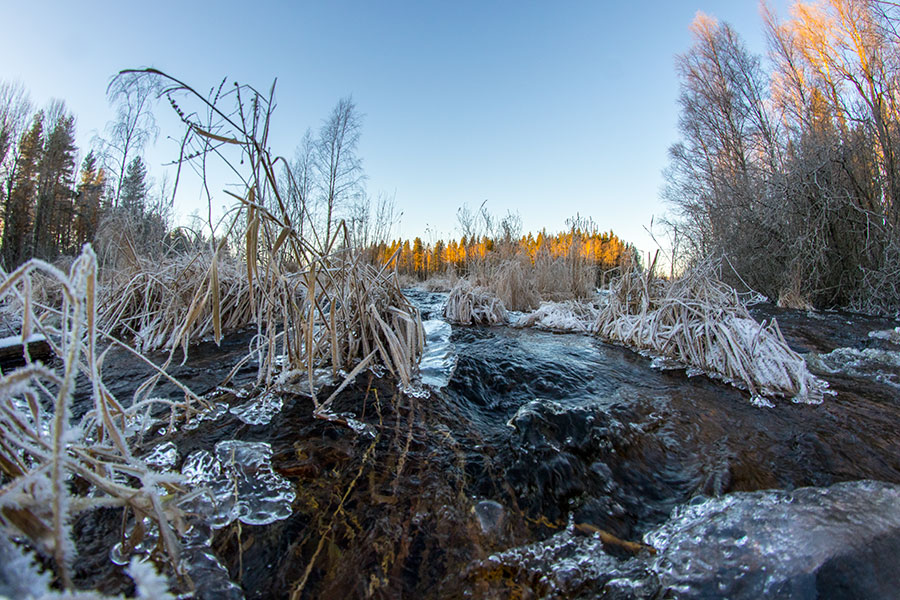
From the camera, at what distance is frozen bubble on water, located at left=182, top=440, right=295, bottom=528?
2.60 feet

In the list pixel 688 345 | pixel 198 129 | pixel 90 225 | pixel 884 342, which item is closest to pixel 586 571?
pixel 198 129

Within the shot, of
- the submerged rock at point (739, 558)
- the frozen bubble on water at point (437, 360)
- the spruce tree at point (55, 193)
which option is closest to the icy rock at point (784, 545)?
the submerged rock at point (739, 558)

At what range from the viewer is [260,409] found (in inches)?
52.0

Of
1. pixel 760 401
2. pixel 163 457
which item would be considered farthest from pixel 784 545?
pixel 163 457

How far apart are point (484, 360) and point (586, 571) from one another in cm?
160

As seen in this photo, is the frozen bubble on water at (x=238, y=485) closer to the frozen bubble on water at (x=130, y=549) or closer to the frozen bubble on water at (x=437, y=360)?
the frozen bubble on water at (x=130, y=549)

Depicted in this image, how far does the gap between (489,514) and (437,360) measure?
1.43 metres

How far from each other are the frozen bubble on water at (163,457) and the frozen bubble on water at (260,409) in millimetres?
241

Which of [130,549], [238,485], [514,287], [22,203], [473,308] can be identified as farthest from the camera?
[22,203]

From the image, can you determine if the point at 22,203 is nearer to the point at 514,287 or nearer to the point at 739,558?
the point at 514,287

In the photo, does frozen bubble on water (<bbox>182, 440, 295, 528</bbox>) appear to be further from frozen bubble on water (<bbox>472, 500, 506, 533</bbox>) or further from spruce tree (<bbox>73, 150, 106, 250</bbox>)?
spruce tree (<bbox>73, 150, 106, 250</bbox>)

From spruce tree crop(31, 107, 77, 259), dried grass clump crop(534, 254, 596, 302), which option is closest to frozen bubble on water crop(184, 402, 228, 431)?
dried grass clump crop(534, 254, 596, 302)

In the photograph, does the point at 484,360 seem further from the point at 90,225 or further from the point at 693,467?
the point at 90,225

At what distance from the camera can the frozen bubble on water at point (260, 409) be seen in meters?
1.25
